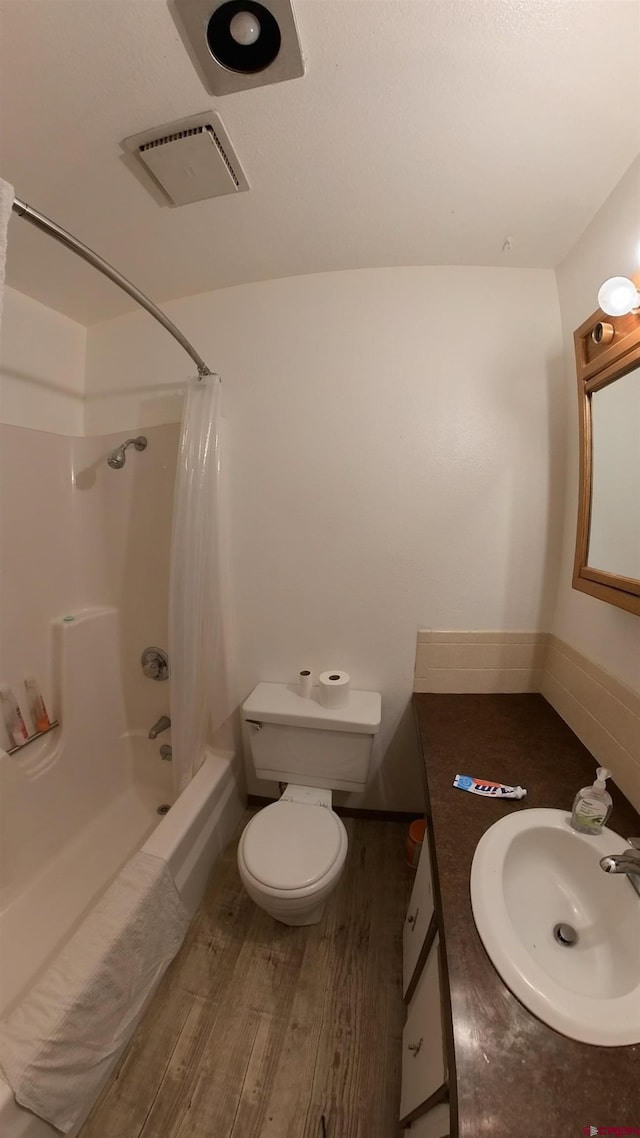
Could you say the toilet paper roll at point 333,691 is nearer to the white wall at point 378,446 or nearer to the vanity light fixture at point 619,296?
the white wall at point 378,446

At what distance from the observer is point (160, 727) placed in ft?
5.06

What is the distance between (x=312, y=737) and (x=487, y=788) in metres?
0.62

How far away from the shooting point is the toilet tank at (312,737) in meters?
1.26

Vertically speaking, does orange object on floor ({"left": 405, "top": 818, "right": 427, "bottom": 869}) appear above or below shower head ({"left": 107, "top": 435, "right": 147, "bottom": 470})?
below

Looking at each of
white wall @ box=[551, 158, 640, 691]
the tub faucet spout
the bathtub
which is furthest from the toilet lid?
white wall @ box=[551, 158, 640, 691]

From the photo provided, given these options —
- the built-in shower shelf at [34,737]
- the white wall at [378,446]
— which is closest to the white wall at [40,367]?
the white wall at [378,446]

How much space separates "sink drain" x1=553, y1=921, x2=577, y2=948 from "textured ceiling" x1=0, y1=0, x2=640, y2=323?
5.59ft

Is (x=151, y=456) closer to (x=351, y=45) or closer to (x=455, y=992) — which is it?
(x=351, y=45)

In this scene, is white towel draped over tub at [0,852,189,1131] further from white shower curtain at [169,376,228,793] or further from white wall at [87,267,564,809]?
white wall at [87,267,564,809]

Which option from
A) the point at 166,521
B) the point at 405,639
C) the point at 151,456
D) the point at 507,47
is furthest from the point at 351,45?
the point at 405,639

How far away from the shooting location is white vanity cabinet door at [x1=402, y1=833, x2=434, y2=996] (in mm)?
876

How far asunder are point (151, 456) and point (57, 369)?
49cm

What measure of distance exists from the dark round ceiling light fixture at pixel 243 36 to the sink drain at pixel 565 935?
1793 millimetres

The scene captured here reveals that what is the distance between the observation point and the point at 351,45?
65 cm
